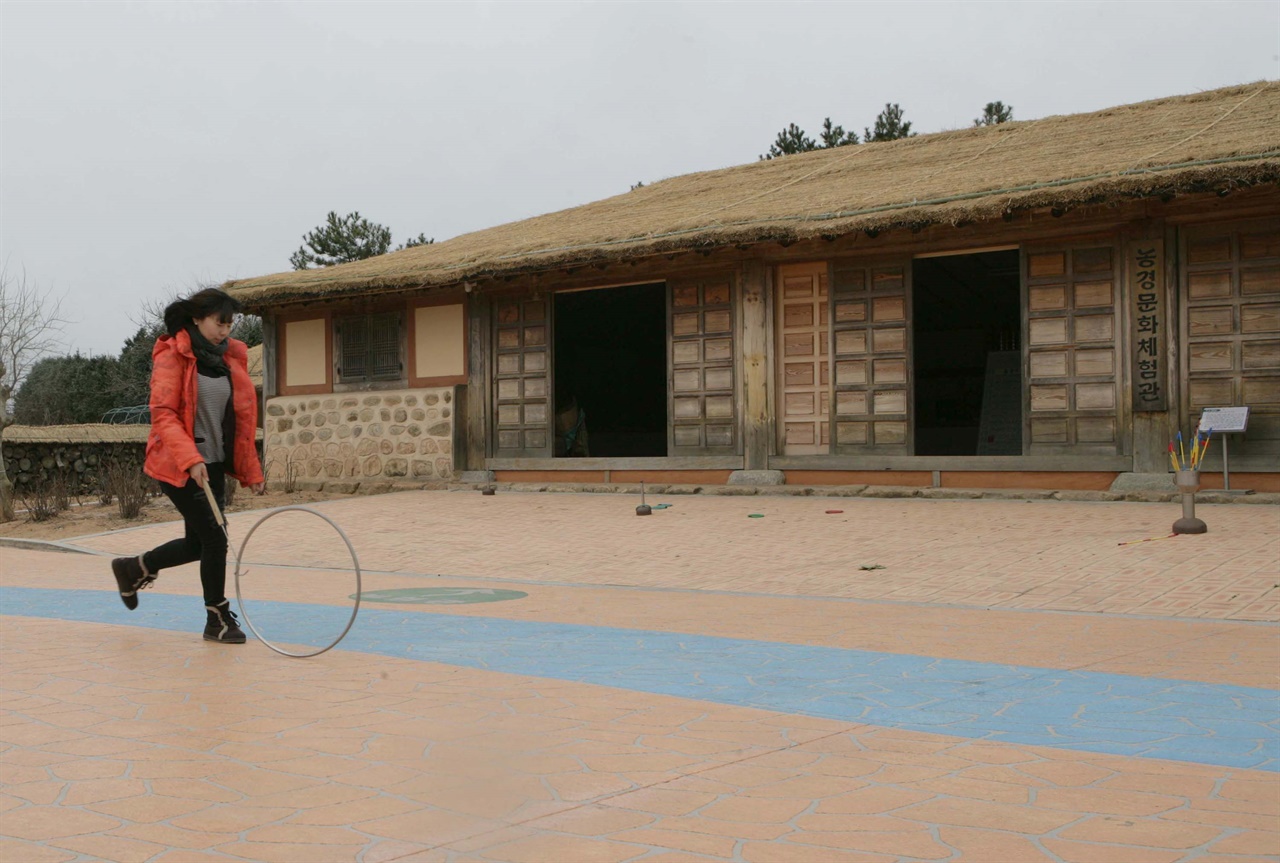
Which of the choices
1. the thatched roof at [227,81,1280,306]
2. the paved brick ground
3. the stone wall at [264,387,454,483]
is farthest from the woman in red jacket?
the stone wall at [264,387,454,483]

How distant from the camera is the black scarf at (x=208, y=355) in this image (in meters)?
6.32

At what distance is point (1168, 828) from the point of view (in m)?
3.19

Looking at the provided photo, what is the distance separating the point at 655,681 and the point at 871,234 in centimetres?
948

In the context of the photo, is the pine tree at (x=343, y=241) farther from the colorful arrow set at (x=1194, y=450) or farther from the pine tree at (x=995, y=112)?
the colorful arrow set at (x=1194, y=450)

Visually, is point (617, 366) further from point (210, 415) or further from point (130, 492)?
point (210, 415)

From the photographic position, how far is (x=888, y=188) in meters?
14.7

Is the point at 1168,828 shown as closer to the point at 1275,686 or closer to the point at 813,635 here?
the point at 1275,686

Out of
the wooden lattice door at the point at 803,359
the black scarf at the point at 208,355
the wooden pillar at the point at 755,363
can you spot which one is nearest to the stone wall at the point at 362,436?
the wooden pillar at the point at 755,363

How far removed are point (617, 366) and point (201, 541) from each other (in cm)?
1781

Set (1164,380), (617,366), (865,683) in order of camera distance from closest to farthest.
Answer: (865,683), (1164,380), (617,366)

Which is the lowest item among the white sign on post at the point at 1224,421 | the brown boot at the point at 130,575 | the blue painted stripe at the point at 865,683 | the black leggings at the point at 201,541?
the blue painted stripe at the point at 865,683

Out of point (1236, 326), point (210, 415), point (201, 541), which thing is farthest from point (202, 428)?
point (1236, 326)

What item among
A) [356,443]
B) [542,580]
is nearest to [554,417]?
[356,443]

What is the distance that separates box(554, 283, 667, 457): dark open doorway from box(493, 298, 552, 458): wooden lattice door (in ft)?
12.5
